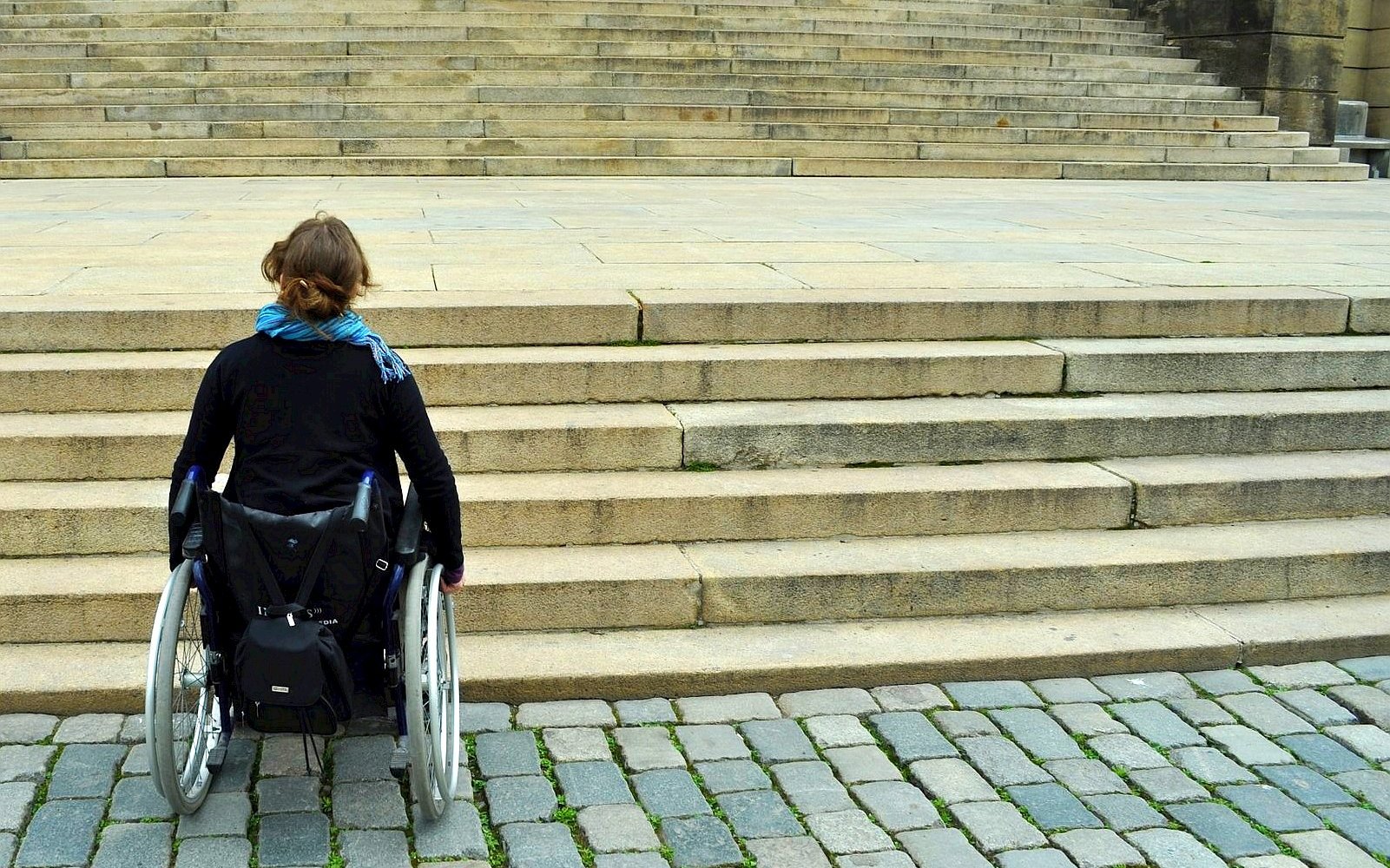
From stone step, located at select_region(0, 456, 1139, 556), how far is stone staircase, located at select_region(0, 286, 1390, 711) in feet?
0.04

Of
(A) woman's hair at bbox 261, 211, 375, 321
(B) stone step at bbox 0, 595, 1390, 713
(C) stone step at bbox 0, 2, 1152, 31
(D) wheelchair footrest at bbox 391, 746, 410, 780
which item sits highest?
(C) stone step at bbox 0, 2, 1152, 31

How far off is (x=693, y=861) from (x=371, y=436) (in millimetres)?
1196

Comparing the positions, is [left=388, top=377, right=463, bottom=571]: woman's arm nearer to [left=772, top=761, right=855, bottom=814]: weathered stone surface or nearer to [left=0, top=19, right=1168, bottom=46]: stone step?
[left=772, top=761, right=855, bottom=814]: weathered stone surface

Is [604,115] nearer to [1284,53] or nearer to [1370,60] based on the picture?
[1284,53]

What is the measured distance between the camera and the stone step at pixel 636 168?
12.0m

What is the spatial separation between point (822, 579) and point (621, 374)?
1.23 meters

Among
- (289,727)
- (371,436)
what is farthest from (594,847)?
(371,436)

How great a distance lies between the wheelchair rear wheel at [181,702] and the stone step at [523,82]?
11.1 metres

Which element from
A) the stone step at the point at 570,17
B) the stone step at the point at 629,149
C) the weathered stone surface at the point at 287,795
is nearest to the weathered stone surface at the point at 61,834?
the weathered stone surface at the point at 287,795

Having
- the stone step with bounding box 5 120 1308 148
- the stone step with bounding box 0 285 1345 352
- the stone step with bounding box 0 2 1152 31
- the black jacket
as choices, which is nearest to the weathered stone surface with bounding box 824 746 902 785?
the black jacket

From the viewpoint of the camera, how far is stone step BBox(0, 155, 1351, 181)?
11953 mm

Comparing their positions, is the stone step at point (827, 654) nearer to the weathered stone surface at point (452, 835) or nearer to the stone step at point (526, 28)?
the weathered stone surface at point (452, 835)

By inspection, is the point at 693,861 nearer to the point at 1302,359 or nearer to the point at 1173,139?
the point at 1302,359

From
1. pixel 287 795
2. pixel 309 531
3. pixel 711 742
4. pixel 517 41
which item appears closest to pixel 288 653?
pixel 309 531
